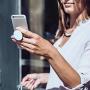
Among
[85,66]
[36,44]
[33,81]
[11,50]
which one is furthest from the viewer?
[11,50]

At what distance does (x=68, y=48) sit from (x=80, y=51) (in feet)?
0.34

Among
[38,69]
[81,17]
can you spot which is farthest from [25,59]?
[81,17]

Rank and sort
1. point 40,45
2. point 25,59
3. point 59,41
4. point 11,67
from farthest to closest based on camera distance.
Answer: point 25,59, point 11,67, point 59,41, point 40,45

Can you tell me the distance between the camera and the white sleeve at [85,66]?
7.91ft

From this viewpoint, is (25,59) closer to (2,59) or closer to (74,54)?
(2,59)

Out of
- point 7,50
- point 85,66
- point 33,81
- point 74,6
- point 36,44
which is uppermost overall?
point 74,6

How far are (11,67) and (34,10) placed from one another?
747 millimetres

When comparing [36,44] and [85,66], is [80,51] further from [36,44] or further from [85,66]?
[36,44]

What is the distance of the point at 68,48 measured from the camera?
2605 mm

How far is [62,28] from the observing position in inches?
119

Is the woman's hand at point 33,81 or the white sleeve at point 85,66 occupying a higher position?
the white sleeve at point 85,66

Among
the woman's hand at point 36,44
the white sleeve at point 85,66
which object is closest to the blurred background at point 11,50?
the white sleeve at point 85,66

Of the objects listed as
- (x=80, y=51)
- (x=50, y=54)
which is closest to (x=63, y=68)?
(x=50, y=54)

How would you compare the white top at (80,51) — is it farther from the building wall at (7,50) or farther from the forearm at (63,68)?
the building wall at (7,50)
